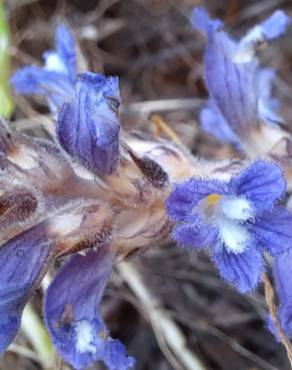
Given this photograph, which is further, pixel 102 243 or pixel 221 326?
pixel 221 326

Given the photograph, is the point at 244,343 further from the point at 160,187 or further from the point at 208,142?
the point at 160,187

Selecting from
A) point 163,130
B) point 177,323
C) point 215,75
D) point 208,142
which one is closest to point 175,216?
point 215,75

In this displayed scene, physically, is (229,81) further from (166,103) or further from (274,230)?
(166,103)

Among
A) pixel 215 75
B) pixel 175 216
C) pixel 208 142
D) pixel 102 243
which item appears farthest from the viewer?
pixel 208 142

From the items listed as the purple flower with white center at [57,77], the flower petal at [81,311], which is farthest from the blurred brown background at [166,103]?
the flower petal at [81,311]

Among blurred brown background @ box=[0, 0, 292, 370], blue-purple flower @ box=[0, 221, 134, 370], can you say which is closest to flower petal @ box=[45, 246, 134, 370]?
blue-purple flower @ box=[0, 221, 134, 370]

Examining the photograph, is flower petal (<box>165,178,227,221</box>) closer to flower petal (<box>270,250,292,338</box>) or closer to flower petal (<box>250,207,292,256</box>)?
flower petal (<box>250,207,292,256</box>)

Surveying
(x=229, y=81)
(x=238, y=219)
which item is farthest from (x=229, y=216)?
(x=229, y=81)
